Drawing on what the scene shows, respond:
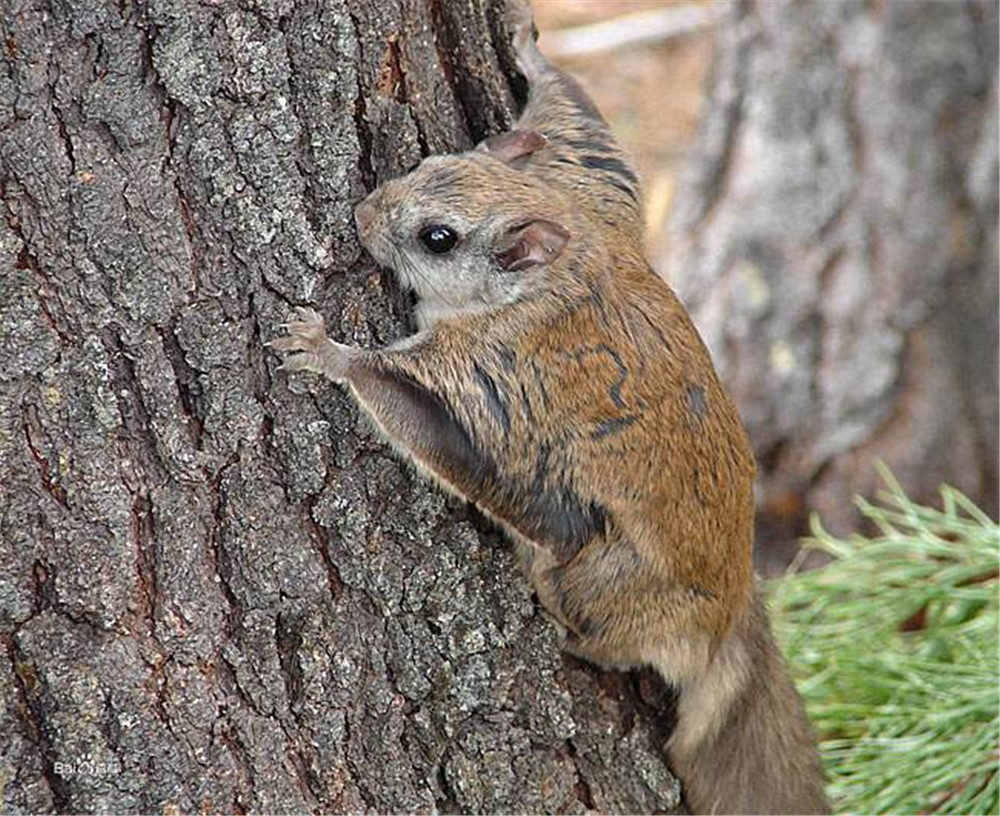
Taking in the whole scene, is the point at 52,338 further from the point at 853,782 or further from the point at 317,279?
the point at 853,782

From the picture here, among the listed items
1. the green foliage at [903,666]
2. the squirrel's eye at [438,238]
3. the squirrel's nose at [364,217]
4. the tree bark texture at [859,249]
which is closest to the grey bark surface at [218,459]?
the squirrel's nose at [364,217]

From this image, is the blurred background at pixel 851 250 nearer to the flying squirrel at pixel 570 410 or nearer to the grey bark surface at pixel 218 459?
the flying squirrel at pixel 570 410

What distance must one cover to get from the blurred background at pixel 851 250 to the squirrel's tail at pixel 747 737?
2.47 meters

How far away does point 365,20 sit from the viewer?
294 centimetres

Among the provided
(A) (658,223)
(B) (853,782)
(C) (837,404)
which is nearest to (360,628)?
(B) (853,782)

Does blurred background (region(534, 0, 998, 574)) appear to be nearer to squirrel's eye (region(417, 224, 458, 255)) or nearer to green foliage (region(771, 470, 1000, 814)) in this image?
green foliage (region(771, 470, 1000, 814))

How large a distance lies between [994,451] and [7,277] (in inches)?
165

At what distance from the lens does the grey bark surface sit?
8.98ft

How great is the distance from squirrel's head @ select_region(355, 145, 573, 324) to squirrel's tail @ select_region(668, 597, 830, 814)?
905mm

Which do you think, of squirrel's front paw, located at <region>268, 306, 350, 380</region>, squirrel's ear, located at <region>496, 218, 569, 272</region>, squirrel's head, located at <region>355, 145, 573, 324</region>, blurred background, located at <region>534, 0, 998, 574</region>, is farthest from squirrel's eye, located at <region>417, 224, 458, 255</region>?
blurred background, located at <region>534, 0, 998, 574</region>

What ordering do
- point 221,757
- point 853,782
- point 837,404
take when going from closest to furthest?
point 221,757 → point 853,782 → point 837,404

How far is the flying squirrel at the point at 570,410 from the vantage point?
10.2ft

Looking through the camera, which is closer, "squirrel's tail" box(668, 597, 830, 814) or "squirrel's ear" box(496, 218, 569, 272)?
"squirrel's ear" box(496, 218, 569, 272)

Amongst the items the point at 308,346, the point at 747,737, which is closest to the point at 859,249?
the point at 747,737
